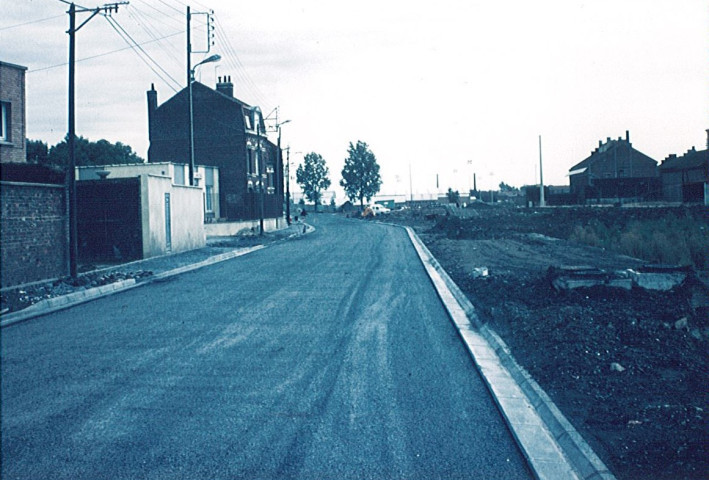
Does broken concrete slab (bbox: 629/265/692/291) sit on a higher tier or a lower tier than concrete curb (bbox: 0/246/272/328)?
higher

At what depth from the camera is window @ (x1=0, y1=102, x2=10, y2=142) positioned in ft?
75.0

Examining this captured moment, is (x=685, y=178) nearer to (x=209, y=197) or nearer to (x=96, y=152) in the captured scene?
(x=209, y=197)

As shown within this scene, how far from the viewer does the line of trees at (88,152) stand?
2482 inches

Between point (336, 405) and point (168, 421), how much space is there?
1495mm

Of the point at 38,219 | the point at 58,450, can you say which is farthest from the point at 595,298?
the point at 38,219

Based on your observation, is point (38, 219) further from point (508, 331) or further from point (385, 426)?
point (385, 426)

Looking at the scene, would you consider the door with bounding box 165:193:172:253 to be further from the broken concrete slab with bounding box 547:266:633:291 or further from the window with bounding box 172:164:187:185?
the window with bounding box 172:164:187:185

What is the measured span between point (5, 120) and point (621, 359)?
22.5 metres

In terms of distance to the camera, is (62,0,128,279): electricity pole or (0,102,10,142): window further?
(0,102,10,142): window

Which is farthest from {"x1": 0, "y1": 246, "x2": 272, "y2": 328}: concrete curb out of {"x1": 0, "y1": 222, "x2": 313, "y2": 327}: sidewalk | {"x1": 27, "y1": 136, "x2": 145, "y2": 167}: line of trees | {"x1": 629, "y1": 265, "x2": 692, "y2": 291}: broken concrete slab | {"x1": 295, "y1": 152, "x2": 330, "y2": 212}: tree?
{"x1": 295, "y1": 152, "x2": 330, "y2": 212}: tree

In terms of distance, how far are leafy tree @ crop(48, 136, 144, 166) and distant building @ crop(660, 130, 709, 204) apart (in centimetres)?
5503

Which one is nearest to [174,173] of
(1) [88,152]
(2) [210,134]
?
(2) [210,134]

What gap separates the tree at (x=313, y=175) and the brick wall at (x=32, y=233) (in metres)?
127

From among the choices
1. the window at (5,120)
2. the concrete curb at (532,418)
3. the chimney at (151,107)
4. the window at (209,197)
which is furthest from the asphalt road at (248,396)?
the chimney at (151,107)
